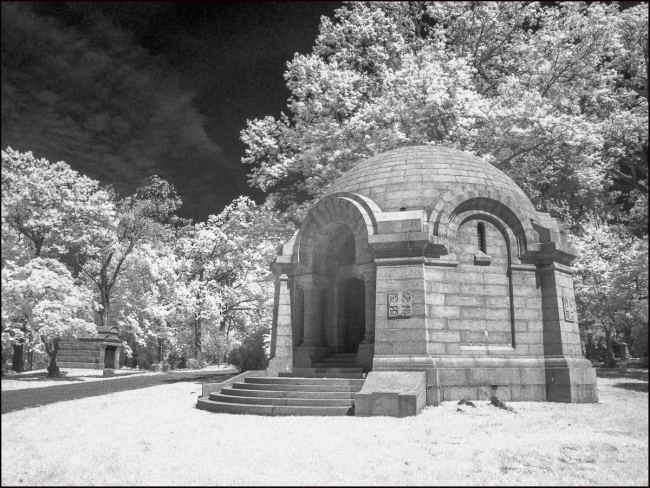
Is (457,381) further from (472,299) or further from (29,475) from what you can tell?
(29,475)

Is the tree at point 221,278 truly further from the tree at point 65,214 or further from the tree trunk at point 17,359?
the tree trunk at point 17,359

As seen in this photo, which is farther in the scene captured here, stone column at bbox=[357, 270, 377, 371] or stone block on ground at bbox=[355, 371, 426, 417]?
stone column at bbox=[357, 270, 377, 371]

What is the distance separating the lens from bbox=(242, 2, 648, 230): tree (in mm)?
27719

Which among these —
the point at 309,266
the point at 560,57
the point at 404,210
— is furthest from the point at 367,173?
the point at 560,57

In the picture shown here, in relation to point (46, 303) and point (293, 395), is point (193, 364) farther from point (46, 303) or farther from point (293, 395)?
point (293, 395)

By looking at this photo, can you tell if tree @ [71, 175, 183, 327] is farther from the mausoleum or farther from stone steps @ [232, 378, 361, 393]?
stone steps @ [232, 378, 361, 393]

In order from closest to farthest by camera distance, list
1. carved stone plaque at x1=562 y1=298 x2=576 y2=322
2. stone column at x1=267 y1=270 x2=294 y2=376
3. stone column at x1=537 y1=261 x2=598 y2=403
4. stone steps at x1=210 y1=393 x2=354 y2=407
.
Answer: stone steps at x1=210 y1=393 x2=354 y2=407 < stone column at x1=537 y1=261 x2=598 y2=403 < carved stone plaque at x1=562 y1=298 x2=576 y2=322 < stone column at x1=267 y1=270 x2=294 y2=376

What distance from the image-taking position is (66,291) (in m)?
28.6

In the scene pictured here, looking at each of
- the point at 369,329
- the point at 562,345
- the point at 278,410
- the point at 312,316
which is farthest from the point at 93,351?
the point at 562,345

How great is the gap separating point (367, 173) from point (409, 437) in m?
11.4

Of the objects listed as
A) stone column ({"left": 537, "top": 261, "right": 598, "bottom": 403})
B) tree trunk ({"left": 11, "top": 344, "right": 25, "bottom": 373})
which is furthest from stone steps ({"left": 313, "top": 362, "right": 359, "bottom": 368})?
tree trunk ({"left": 11, "top": 344, "right": 25, "bottom": 373})

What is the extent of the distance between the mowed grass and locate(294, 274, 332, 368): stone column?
218 inches

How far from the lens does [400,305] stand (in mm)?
16953

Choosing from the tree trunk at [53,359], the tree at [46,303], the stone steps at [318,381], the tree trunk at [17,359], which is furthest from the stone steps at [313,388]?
the tree trunk at [17,359]
